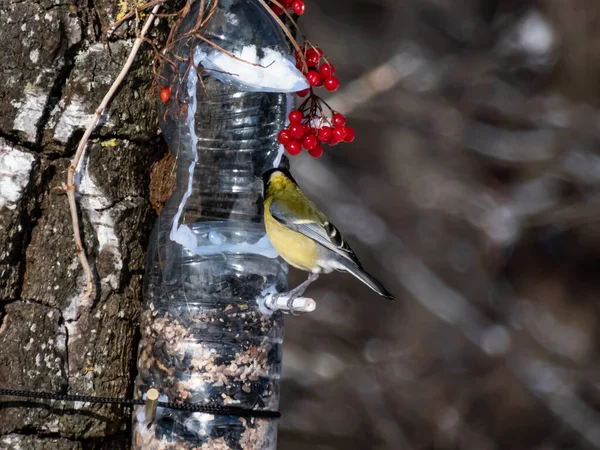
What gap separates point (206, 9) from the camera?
288 centimetres

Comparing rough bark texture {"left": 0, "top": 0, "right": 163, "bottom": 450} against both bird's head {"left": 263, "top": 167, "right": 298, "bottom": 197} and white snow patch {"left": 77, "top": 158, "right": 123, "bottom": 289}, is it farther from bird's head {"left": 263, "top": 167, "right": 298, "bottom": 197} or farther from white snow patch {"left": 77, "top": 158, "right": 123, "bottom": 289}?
bird's head {"left": 263, "top": 167, "right": 298, "bottom": 197}

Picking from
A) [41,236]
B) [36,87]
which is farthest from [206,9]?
[41,236]

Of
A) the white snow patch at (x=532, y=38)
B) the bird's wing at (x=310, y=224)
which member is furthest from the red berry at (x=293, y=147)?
the white snow patch at (x=532, y=38)

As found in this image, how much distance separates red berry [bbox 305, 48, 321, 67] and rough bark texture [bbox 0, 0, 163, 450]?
1.48 feet

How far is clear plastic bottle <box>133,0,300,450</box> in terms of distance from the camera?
9.23ft

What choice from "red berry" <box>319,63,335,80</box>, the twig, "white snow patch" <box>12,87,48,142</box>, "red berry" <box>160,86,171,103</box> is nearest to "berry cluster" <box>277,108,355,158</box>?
"red berry" <box>319,63,335,80</box>

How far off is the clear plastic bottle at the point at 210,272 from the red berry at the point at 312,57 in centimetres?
7

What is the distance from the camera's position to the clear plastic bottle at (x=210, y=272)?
2814mm

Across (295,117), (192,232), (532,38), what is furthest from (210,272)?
(532,38)

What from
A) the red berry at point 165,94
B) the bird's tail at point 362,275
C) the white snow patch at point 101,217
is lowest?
the bird's tail at point 362,275

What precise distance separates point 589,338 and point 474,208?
1259mm

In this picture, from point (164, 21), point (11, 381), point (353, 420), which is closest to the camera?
point (11, 381)

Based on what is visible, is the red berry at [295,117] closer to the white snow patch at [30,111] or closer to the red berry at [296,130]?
the red berry at [296,130]

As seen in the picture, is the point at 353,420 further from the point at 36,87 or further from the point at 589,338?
the point at 36,87
